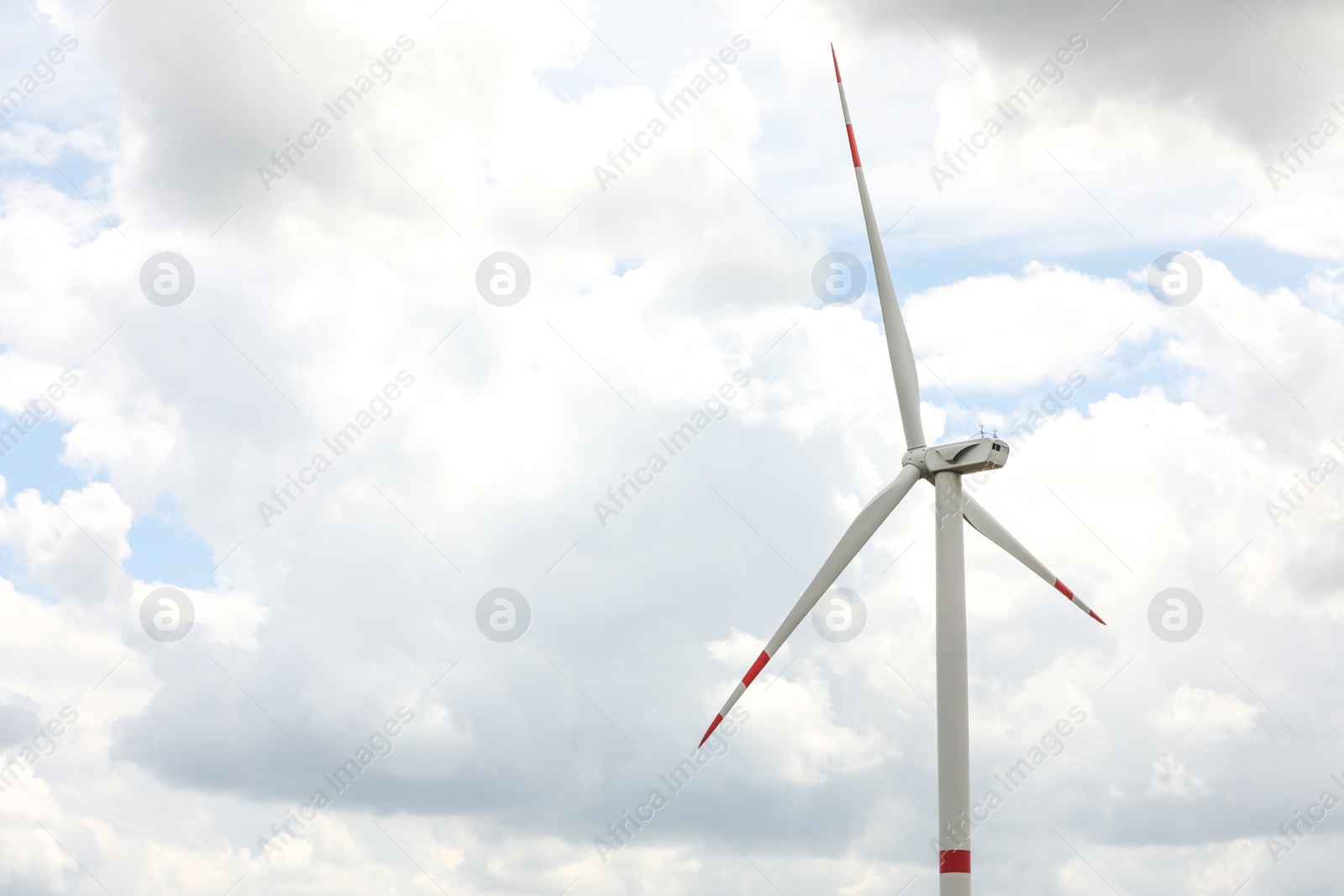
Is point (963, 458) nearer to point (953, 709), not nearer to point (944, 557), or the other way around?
point (944, 557)

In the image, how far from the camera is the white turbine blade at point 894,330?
65.2 metres

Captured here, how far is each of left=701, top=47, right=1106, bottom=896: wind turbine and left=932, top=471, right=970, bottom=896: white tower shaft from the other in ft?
0.11

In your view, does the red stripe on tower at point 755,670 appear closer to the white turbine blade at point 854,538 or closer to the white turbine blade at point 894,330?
the white turbine blade at point 854,538

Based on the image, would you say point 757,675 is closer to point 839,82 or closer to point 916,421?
point 916,421

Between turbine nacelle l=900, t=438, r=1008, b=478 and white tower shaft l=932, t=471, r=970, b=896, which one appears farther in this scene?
turbine nacelle l=900, t=438, r=1008, b=478

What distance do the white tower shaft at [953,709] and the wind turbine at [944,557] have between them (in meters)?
0.03

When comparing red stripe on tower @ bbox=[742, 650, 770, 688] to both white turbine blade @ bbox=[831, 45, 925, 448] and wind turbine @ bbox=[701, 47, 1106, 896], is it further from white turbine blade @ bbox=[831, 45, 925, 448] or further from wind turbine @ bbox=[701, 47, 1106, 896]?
white turbine blade @ bbox=[831, 45, 925, 448]

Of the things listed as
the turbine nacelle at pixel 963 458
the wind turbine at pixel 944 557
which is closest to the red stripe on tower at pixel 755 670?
the wind turbine at pixel 944 557

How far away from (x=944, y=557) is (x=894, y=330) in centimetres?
1251

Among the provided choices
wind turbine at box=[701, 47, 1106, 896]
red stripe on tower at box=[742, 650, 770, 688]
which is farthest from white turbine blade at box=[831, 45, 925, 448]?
red stripe on tower at box=[742, 650, 770, 688]

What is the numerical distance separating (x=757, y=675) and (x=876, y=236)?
73.3 ft

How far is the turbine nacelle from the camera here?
60.2 metres

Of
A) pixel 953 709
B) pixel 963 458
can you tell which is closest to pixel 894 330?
pixel 963 458

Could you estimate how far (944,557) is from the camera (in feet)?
197
